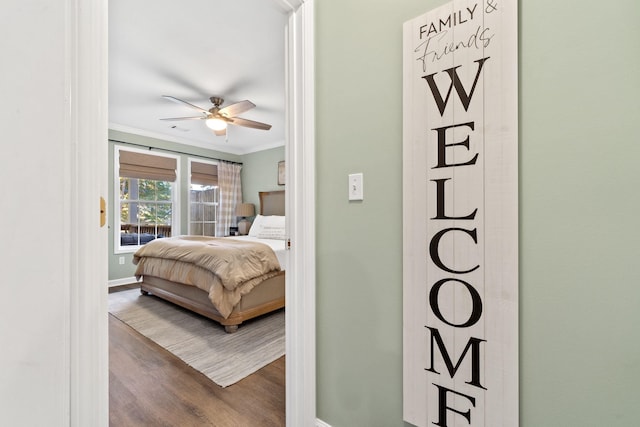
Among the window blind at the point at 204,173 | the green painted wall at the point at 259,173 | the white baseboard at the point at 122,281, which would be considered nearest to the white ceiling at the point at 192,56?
the window blind at the point at 204,173

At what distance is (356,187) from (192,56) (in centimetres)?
228

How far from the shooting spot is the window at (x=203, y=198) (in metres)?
5.25

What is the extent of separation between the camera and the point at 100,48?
1.97 ft

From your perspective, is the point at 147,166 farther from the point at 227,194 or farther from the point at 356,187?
the point at 356,187

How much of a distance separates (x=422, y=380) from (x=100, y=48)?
1391 millimetres

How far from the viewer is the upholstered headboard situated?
5258 mm

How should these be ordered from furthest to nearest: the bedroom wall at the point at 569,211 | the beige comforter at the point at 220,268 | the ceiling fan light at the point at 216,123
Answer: the ceiling fan light at the point at 216,123, the beige comforter at the point at 220,268, the bedroom wall at the point at 569,211

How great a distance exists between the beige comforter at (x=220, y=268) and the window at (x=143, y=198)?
169 centimetres

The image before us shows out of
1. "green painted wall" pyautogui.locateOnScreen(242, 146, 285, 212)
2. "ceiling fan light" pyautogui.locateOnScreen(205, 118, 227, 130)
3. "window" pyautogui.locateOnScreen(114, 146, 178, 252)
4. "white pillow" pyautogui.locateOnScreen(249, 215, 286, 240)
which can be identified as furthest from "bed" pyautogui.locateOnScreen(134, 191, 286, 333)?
"green painted wall" pyautogui.locateOnScreen(242, 146, 285, 212)

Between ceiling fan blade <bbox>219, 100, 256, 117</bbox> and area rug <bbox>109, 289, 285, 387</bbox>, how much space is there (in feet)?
7.58

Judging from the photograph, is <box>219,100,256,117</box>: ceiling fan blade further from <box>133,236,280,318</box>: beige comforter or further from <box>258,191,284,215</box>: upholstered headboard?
<box>258,191,284,215</box>: upholstered headboard

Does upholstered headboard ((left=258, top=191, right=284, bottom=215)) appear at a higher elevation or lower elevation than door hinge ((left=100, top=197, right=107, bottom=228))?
higher

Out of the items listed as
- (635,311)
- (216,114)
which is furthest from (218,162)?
(635,311)

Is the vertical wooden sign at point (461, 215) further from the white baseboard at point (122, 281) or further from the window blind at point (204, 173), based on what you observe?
the window blind at point (204, 173)
